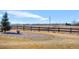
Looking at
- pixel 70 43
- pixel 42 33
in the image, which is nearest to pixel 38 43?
pixel 42 33

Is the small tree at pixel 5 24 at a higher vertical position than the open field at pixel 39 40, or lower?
higher

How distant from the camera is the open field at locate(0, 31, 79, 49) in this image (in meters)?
4.84

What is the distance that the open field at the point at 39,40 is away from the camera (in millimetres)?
4840

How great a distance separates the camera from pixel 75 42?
15.9 feet

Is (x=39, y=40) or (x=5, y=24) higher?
(x=5, y=24)

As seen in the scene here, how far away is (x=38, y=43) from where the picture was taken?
4848 millimetres

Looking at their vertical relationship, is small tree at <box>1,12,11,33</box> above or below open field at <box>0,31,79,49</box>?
above

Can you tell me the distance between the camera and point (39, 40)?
4871mm
